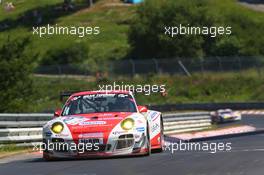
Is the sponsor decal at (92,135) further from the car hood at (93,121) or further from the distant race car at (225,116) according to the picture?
the distant race car at (225,116)

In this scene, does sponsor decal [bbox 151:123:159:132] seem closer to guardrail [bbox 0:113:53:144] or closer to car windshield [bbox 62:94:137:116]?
car windshield [bbox 62:94:137:116]

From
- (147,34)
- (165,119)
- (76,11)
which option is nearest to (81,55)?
(147,34)

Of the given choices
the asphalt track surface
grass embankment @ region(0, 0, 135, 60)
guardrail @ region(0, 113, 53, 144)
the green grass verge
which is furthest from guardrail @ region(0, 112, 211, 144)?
grass embankment @ region(0, 0, 135, 60)

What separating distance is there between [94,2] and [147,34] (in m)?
19.9

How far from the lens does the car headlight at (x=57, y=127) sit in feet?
42.9

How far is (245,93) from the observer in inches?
2378

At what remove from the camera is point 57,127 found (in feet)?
43.2

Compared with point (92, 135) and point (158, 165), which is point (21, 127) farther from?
point (158, 165)

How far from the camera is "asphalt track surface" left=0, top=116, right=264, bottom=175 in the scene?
1092 cm

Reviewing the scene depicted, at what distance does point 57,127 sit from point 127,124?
1169mm

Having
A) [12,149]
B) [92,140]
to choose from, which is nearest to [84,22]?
[12,149]

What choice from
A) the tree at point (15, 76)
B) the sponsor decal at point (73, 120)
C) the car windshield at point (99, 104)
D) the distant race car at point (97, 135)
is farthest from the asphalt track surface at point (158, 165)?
the tree at point (15, 76)

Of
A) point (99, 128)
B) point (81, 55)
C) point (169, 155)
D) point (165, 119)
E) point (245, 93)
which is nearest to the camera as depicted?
point (99, 128)

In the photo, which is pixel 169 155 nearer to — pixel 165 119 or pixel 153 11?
pixel 165 119
